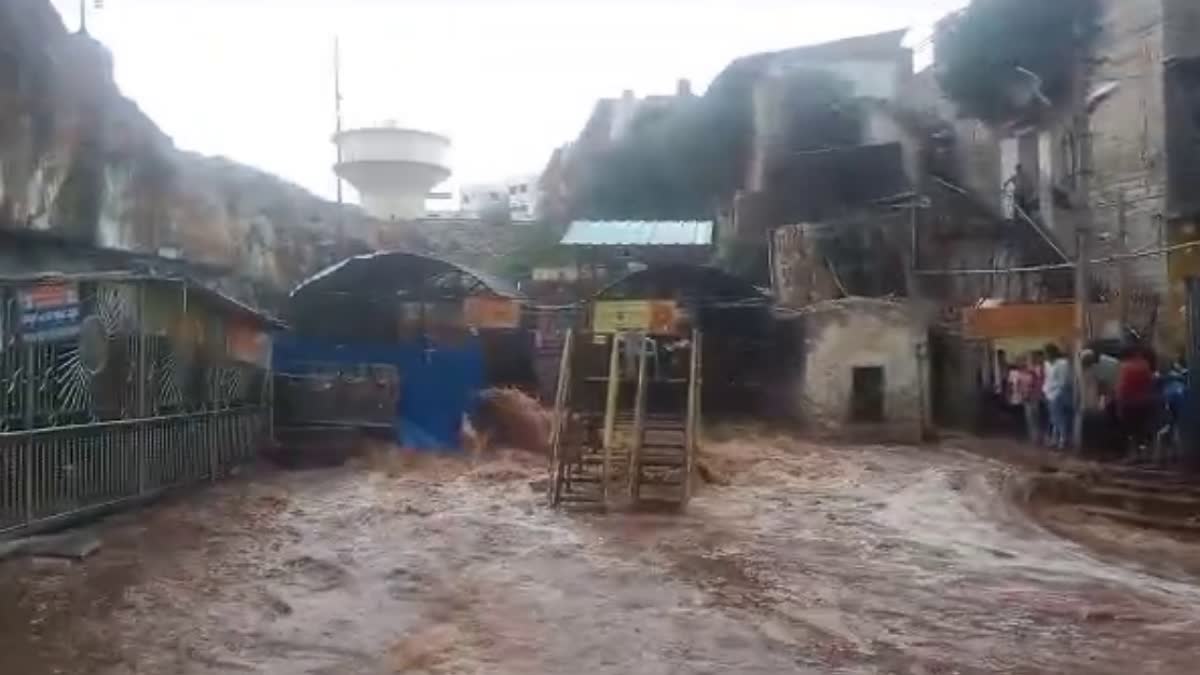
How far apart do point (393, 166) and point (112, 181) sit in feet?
87.2

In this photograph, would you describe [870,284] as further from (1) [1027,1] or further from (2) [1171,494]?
(2) [1171,494]

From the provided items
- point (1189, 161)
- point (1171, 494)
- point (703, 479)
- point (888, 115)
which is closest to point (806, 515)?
point (703, 479)

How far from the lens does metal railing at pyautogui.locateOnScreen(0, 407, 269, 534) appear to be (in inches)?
409

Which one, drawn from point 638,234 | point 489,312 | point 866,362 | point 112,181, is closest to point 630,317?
point 489,312

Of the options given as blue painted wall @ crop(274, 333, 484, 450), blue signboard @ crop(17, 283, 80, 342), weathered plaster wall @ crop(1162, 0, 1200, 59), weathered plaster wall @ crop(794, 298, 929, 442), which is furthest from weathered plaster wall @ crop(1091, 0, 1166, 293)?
blue signboard @ crop(17, 283, 80, 342)

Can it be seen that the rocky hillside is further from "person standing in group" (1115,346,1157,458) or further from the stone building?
the stone building

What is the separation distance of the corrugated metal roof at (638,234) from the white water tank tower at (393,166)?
16.1m

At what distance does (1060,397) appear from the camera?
18.6 meters

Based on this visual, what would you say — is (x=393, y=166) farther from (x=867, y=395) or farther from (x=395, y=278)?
(x=867, y=395)

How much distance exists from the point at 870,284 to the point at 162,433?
18.4 m

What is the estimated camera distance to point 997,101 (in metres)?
28.7

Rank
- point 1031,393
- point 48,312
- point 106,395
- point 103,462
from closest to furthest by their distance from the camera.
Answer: point 48,312 < point 103,462 < point 106,395 < point 1031,393

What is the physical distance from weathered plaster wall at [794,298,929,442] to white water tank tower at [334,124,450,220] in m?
24.3

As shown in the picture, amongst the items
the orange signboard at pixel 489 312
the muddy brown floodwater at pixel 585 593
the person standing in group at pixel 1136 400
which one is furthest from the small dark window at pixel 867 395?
the muddy brown floodwater at pixel 585 593
